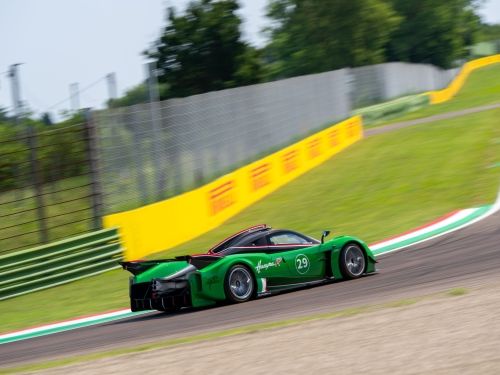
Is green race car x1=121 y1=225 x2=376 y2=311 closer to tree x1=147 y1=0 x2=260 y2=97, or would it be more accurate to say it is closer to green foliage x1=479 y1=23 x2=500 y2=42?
tree x1=147 y1=0 x2=260 y2=97

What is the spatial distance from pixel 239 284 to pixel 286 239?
1.12m

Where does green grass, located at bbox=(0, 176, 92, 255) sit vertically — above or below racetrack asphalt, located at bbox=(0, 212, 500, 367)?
above

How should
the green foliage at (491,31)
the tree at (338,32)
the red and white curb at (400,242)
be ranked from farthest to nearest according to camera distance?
the green foliage at (491,31) < the tree at (338,32) < the red and white curb at (400,242)

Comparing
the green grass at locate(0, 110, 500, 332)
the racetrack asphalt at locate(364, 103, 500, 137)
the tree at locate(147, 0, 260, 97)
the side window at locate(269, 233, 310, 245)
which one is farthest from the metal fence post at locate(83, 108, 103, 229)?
the tree at locate(147, 0, 260, 97)

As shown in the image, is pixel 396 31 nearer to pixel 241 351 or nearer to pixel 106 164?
pixel 106 164

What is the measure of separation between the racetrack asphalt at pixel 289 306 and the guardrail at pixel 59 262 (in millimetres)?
4509

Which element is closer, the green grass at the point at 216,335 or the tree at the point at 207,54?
the green grass at the point at 216,335

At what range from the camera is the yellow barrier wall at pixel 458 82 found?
53428 millimetres

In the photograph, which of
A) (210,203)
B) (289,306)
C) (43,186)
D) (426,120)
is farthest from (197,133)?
(426,120)

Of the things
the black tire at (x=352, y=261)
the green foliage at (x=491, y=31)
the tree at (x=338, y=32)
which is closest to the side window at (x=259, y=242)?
the black tire at (x=352, y=261)

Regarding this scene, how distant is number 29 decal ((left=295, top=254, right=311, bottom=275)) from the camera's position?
11.9 meters

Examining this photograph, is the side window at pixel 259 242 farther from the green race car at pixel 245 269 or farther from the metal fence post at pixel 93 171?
the metal fence post at pixel 93 171

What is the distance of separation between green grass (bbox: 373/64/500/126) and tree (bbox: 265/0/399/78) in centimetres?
700

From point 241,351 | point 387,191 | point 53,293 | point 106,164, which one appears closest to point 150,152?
point 106,164
